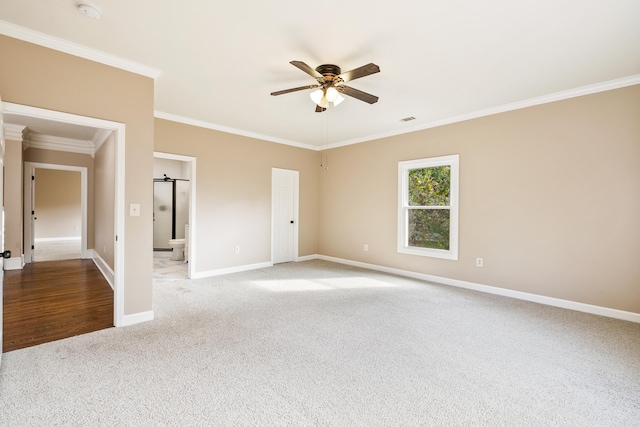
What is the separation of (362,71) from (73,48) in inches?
103

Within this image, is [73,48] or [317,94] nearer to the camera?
[73,48]

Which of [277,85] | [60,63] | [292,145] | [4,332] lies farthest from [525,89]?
[4,332]

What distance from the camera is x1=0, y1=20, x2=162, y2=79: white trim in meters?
2.44

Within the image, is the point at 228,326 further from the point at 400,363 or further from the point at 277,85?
the point at 277,85

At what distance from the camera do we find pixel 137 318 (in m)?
3.12

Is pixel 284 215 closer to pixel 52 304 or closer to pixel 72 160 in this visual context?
pixel 52 304

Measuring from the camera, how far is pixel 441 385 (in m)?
2.08

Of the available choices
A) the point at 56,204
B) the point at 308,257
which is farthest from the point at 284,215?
the point at 56,204

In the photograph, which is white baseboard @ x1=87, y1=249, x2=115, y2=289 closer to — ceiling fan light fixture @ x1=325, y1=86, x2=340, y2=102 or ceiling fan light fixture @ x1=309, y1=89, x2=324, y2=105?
ceiling fan light fixture @ x1=309, y1=89, x2=324, y2=105

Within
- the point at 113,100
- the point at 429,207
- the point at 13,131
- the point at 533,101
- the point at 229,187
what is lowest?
the point at 429,207

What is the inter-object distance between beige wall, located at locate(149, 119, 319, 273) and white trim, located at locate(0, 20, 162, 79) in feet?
5.30

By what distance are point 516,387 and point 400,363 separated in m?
0.78

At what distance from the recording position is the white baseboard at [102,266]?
475 centimetres

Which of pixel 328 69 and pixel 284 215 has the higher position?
pixel 328 69
